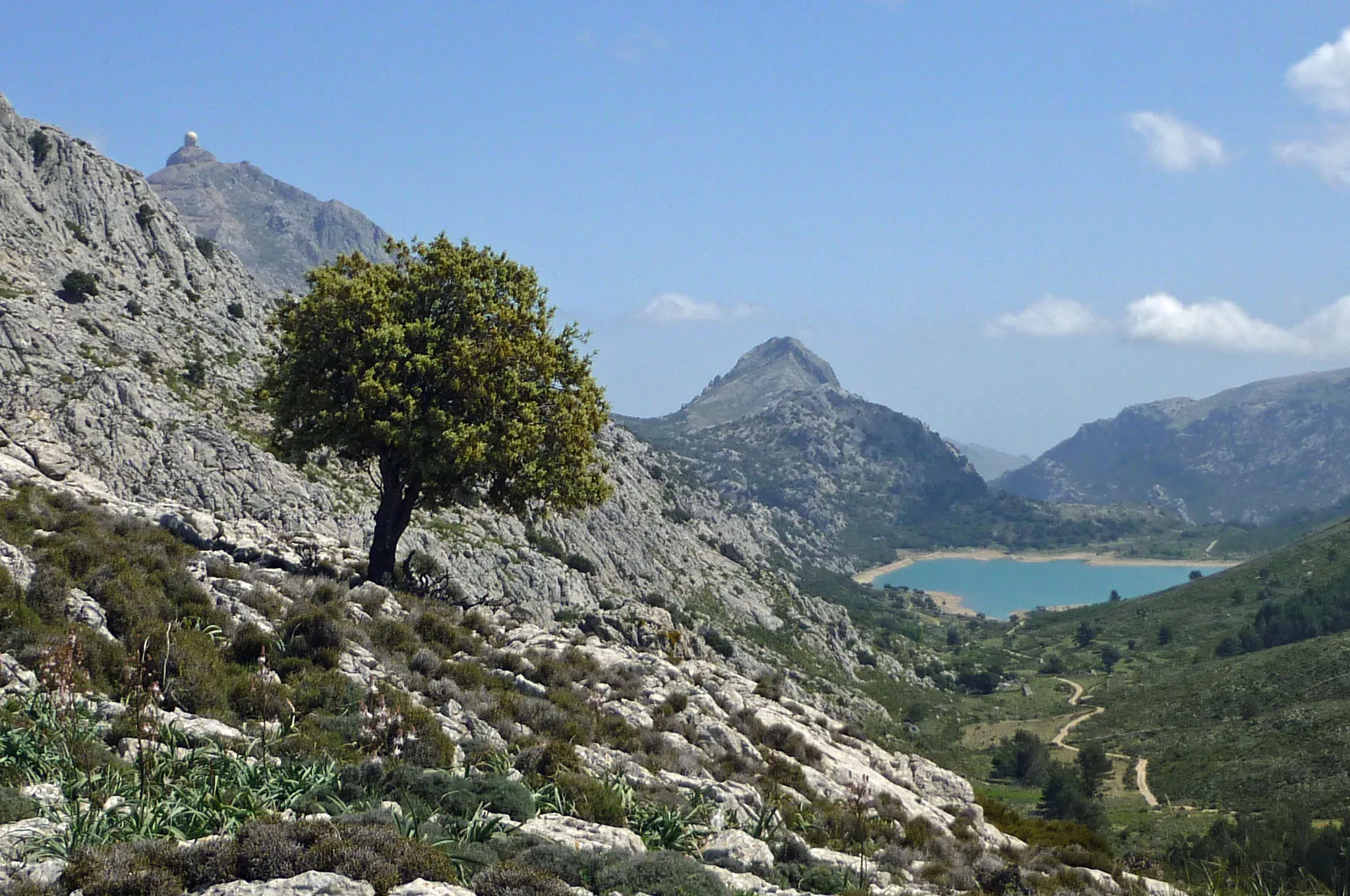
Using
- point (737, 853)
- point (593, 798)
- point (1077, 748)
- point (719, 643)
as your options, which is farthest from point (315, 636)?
point (1077, 748)

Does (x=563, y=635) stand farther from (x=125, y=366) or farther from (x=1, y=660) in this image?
(x=125, y=366)

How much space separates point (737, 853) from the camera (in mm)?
13695

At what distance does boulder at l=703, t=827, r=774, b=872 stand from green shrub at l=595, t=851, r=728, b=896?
173 centimetres

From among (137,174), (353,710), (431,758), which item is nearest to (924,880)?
(431,758)

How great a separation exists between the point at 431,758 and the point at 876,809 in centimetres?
1069

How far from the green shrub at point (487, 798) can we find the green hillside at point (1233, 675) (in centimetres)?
5704

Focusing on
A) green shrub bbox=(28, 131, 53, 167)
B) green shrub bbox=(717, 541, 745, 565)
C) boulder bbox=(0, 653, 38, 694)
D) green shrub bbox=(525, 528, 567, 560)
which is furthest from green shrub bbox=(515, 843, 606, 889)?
green shrub bbox=(717, 541, 745, 565)

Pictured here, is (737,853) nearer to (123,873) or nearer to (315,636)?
(123,873)

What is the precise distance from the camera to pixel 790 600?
114688mm

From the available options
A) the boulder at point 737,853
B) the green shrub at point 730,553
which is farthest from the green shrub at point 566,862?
the green shrub at point 730,553

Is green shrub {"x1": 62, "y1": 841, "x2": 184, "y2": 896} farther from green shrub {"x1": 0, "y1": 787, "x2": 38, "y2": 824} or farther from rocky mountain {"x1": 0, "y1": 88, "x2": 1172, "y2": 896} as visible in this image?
green shrub {"x1": 0, "y1": 787, "x2": 38, "y2": 824}

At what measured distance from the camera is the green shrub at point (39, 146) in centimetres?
7325

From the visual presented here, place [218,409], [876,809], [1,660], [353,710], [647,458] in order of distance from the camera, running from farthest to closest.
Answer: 1. [647,458]
2. [218,409]
3. [876,809]
4. [353,710]
5. [1,660]

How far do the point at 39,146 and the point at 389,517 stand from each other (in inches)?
2886
